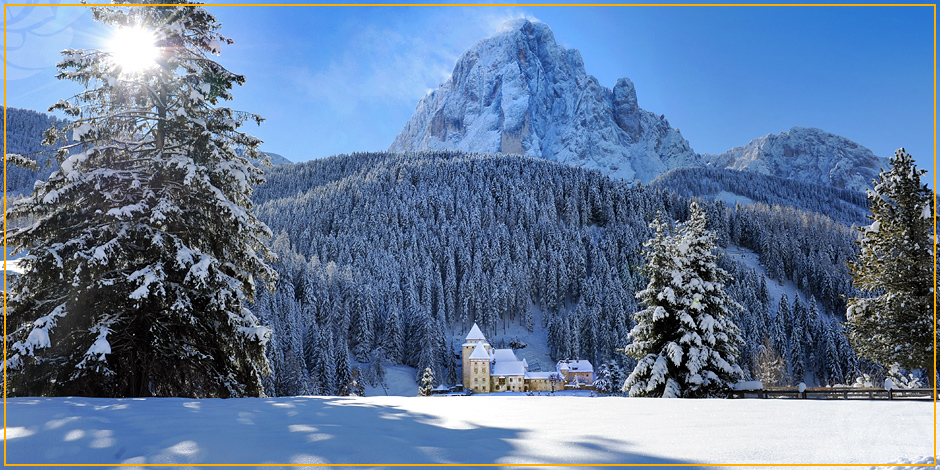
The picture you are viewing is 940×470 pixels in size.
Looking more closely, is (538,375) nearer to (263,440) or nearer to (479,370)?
(479,370)

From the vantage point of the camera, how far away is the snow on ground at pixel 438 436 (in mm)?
4219

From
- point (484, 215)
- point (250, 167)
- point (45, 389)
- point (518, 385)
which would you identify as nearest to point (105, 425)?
point (45, 389)

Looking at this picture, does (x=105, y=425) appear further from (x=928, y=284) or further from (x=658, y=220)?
(x=928, y=284)

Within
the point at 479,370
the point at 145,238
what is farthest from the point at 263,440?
the point at 479,370

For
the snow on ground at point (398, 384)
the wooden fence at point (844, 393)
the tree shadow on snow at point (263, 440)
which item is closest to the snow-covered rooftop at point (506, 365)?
the snow on ground at point (398, 384)

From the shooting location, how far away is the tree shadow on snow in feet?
13.6

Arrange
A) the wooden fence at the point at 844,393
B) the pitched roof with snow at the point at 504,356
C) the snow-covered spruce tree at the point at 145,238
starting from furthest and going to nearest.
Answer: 1. the pitched roof with snow at the point at 504,356
2. the wooden fence at the point at 844,393
3. the snow-covered spruce tree at the point at 145,238

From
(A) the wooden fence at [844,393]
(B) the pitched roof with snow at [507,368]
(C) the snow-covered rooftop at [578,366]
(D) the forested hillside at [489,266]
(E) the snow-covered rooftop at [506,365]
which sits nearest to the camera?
(A) the wooden fence at [844,393]

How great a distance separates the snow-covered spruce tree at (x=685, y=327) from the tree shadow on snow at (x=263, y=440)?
1486 cm

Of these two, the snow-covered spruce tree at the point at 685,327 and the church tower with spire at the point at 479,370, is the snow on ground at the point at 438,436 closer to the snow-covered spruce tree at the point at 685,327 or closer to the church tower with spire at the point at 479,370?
the snow-covered spruce tree at the point at 685,327

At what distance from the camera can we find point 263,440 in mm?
4859

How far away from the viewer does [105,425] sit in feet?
17.6

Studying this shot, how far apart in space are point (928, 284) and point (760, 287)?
10026 cm

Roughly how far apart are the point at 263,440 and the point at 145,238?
8.15 meters
